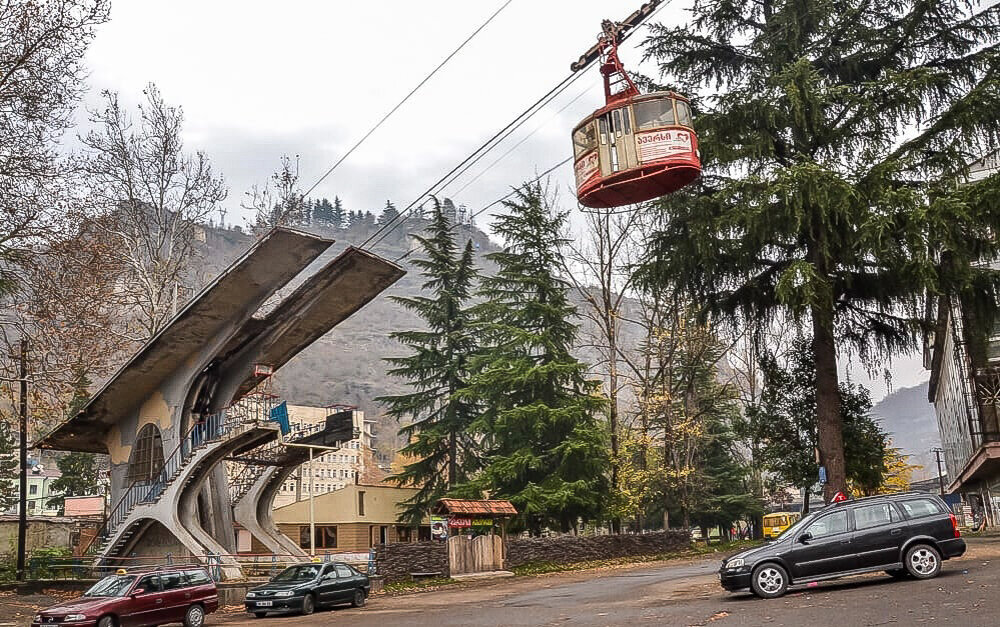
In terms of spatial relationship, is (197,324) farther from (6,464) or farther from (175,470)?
(6,464)

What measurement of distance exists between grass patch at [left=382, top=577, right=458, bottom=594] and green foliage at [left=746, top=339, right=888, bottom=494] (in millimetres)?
12620

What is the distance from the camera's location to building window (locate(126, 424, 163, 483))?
31448 millimetres

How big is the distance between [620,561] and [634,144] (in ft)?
85.8

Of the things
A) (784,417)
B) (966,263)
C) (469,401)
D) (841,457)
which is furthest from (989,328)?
(469,401)

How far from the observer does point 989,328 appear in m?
21.9

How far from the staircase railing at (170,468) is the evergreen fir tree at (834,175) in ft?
48.5

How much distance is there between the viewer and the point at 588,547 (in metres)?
36.1

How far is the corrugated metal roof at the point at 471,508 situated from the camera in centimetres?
2941

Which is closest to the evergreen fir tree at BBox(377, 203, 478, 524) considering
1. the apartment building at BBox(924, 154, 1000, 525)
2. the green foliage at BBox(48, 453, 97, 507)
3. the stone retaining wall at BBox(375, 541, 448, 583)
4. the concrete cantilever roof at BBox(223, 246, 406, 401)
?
the concrete cantilever roof at BBox(223, 246, 406, 401)

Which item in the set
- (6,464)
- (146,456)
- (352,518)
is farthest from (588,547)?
(6,464)

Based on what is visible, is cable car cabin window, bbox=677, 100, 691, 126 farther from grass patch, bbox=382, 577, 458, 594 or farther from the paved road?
grass patch, bbox=382, 577, 458, 594

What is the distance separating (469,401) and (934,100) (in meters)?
28.2

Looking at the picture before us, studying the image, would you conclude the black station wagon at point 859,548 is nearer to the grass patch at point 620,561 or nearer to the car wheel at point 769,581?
the car wheel at point 769,581

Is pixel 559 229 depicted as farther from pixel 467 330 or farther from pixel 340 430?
pixel 340 430
